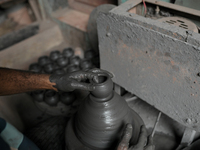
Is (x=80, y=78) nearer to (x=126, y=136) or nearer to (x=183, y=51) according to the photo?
(x=126, y=136)

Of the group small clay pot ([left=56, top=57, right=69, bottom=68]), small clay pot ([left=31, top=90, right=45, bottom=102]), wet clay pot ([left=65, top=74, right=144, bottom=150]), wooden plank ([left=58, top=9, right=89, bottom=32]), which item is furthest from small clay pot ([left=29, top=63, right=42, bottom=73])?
wet clay pot ([left=65, top=74, right=144, bottom=150])

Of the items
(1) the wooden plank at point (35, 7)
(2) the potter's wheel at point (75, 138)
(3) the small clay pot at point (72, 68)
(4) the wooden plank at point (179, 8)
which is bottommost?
(3) the small clay pot at point (72, 68)

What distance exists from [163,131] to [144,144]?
82cm

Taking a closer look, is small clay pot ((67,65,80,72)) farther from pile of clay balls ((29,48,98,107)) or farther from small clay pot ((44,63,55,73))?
small clay pot ((44,63,55,73))

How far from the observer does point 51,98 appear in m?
2.35

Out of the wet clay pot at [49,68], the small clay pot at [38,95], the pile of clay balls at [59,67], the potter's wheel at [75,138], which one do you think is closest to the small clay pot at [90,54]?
the pile of clay balls at [59,67]

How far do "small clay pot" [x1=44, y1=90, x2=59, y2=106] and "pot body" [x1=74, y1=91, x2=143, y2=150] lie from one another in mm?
1251

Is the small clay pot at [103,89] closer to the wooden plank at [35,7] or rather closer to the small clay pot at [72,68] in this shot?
the small clay pot at [72,68]

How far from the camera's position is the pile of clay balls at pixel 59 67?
237 centimetres

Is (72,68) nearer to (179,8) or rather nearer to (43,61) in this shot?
(43,61)

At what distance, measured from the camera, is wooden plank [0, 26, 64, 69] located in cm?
293

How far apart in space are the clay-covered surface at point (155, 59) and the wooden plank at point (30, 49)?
6.33 feet

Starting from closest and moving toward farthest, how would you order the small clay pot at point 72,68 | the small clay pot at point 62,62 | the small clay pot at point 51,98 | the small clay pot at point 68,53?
the small clay pot at point 51,98
the small clay pot at point 72,68
the small clay pot at point 62,62
the small clay pot at point 68,53

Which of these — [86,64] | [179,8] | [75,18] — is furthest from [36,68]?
[179,8]
